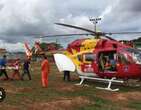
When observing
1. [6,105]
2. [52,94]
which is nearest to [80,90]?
[52,94]

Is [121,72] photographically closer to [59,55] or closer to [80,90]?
[80,90]

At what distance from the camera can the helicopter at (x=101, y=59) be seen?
20.4 metres

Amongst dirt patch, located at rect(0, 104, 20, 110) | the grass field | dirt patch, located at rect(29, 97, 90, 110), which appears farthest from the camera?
the grass field

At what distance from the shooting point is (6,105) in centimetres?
1363

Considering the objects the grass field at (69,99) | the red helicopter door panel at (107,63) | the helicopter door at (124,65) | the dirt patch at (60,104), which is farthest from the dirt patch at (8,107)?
the red helicopter door panel at (107,63)

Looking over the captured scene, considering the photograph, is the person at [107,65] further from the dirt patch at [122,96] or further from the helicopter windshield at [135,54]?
the dirt patch at [122,96]

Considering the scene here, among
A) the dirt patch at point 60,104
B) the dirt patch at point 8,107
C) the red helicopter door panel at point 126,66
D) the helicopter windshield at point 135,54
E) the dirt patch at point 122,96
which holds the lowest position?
the dirt patch at point 122,96

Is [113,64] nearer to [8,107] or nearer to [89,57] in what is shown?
[89,57]

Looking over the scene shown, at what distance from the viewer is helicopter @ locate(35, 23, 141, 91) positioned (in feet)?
67.0

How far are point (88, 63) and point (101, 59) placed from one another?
3.65 feet

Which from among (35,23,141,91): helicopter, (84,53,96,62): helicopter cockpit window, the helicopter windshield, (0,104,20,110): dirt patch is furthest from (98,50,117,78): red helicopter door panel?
(0,104,20,110): dirt patch

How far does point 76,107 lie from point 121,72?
690 cm

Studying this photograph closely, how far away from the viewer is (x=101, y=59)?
22.1 meters

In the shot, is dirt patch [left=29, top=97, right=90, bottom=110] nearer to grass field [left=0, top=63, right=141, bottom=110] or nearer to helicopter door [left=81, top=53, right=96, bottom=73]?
grass field [left=0, top=63, right=141, bottom=110]
